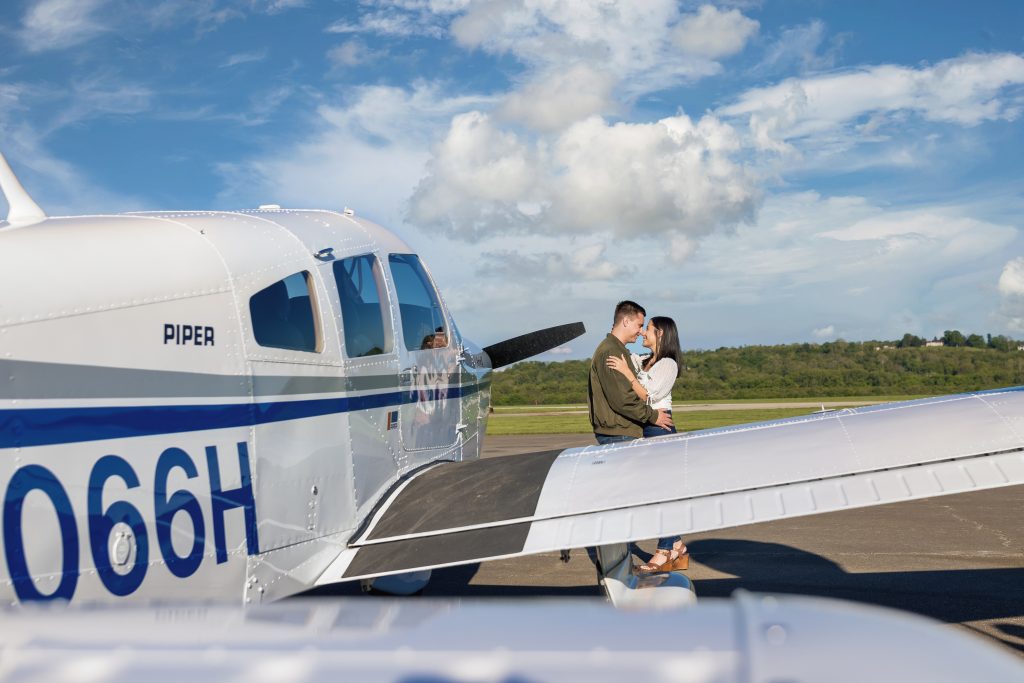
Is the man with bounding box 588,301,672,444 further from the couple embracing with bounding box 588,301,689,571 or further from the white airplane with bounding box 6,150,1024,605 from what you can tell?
the white airplane with bounding box 6,150,1024,605

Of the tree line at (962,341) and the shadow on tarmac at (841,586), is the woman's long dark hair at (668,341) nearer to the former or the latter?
the shadow on tarmac at (841,586)

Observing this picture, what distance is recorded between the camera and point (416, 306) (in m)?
6.00

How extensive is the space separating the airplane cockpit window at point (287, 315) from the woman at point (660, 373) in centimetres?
264

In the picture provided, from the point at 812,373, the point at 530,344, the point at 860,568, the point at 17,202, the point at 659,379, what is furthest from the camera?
the point at 812,373

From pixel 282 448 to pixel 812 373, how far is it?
5964cm

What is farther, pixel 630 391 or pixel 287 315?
pixel 630 391

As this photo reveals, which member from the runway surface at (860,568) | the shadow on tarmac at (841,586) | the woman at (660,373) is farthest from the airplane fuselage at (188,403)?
the runway surface at (860,568)

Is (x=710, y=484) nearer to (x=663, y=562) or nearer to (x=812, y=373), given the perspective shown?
(x=663, y=562)

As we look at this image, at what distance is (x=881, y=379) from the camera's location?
56062 millimetres

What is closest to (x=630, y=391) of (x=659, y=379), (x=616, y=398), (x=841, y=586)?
(x=616, y=398)

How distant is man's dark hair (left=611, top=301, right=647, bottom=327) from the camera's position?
6.65 meters

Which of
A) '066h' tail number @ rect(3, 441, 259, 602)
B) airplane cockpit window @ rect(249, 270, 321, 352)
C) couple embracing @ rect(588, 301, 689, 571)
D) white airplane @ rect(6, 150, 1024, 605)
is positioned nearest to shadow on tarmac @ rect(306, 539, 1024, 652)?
couple embracing @ rect(588, 301, 689, 571)

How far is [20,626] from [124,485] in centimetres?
207

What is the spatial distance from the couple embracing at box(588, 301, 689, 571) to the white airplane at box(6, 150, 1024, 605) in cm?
128
